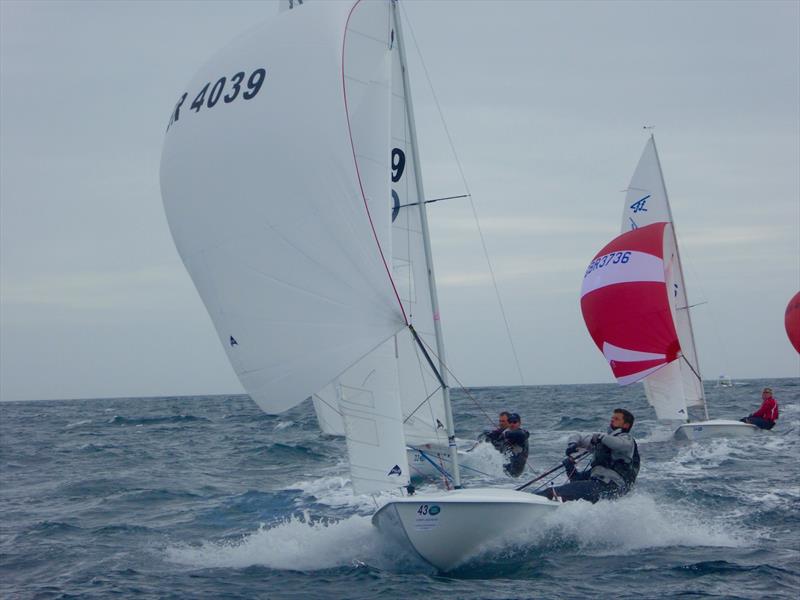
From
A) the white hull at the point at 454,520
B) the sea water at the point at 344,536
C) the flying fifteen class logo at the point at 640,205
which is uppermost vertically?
the flying fifteen class logo at the point at 640,205

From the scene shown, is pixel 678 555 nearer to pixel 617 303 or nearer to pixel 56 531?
pixel 56 531

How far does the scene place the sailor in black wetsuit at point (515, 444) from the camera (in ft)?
35.5

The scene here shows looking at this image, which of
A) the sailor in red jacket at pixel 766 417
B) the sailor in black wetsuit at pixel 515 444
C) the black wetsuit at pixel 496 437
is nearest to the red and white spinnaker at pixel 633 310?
the sailor in red jacket at pixel 766 417

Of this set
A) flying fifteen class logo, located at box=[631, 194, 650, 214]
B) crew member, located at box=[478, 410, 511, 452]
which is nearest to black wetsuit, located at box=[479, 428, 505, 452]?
crew member, located at box=[478, 410, 511, 452]

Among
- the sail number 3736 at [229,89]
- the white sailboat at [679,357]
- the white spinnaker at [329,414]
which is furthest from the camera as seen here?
the white sailboat at [679,357]

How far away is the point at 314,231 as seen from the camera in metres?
7.70

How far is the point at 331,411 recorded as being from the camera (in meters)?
11.4

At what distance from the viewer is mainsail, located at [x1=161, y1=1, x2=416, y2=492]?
7691 mm

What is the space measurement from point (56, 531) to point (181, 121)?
5.27 m

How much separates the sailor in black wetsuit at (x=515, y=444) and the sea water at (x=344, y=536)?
3.76 feet

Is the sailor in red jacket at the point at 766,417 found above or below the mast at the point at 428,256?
below

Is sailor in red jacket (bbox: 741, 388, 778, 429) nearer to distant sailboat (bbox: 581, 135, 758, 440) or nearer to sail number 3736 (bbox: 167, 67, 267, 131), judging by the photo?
distant sailboat (bbox: 581, 135, 758, 440)

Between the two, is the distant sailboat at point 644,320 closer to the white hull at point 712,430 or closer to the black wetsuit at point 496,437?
the white hull at point 712,430

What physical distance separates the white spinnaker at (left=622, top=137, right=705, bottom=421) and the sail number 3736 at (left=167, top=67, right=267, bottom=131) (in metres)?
12.3
